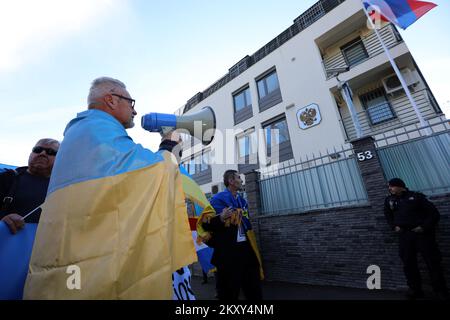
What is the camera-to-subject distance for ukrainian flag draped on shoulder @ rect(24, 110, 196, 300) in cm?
82

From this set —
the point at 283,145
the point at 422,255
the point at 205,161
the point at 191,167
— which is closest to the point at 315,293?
the point at 422,255

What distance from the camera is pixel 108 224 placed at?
89 centimetres

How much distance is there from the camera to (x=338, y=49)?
35.0 ft

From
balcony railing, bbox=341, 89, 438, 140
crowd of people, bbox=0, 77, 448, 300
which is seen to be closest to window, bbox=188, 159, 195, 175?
balcony railing, bbox=341, 89, 438, 140

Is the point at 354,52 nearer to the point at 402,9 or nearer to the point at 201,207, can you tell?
the point at 402,9

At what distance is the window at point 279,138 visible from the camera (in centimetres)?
1069

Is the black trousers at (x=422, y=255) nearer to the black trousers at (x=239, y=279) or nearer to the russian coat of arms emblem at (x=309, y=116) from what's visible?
the black trousers at (x=239, y=279)

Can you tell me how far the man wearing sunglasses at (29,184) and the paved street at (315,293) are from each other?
14.9 feet

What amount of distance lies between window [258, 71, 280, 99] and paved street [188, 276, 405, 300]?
9.78 metres

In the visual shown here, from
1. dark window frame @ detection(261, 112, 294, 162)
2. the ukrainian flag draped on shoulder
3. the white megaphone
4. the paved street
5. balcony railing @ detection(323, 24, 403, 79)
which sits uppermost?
balcony railing @ detection(323, 24, 403, 79)

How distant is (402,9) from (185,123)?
9062 mm

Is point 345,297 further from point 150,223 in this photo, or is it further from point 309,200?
point 150,223

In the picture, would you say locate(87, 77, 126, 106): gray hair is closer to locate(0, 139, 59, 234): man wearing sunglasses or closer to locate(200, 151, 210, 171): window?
locate(0, 139, 59, 234): man wearing sunglasses
